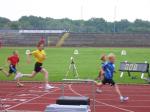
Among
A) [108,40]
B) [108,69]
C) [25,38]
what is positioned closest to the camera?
[108,69]

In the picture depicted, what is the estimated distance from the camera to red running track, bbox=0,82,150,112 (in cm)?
1595

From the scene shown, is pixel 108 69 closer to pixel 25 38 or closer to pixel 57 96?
pixel 57 96

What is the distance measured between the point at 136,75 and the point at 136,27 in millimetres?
95121

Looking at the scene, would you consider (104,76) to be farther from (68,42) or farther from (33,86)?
(68,42)

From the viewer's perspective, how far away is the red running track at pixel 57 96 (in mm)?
15945

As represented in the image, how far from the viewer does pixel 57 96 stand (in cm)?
1894

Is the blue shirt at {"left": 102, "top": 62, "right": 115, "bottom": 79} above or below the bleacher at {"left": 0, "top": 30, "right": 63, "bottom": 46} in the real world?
above

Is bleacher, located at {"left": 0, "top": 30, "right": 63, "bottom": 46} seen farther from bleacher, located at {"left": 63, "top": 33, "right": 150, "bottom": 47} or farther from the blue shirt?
the blue shirt

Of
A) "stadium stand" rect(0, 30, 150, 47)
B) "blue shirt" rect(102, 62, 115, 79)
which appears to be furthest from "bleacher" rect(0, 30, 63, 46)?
"blue shirt" rect(102, 62, 115, 79)

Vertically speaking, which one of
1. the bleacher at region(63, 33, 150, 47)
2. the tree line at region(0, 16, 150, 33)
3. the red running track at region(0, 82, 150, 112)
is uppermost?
the tree line at region(0, 16, 150, 33)

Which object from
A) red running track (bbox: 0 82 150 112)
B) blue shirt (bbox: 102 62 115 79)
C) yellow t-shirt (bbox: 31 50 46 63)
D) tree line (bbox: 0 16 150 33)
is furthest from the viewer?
tree line (bbox: 0 16 150 33)

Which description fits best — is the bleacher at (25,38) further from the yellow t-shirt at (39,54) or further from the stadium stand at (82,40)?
the yellow t-shirt at (39,54)

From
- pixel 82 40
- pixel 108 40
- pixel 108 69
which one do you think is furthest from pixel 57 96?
pixel 108 40

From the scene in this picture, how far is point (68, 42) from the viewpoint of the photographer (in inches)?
3314
